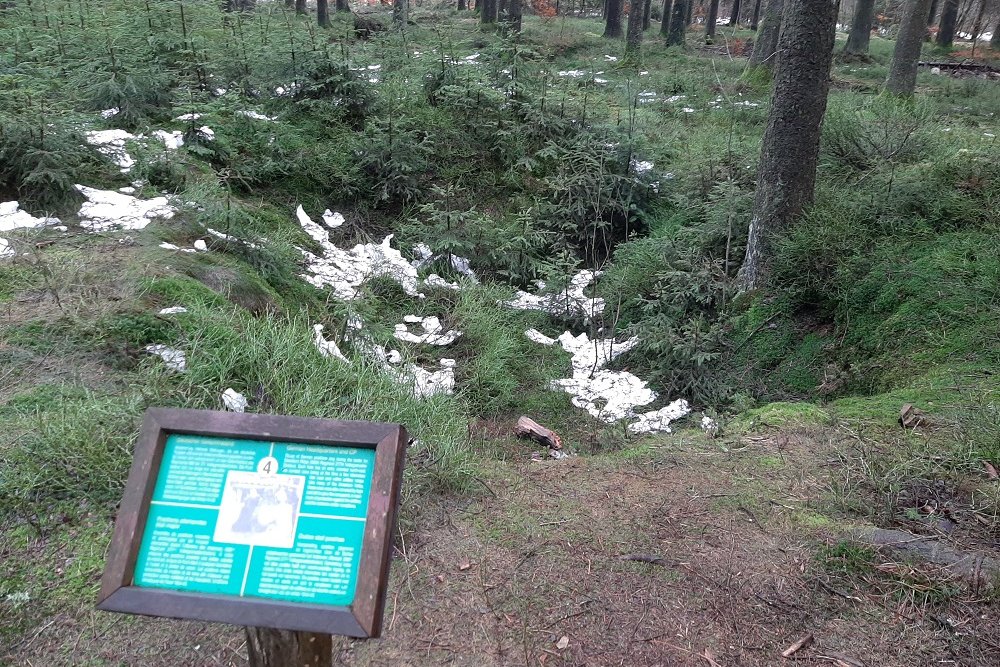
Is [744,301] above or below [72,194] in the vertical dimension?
below

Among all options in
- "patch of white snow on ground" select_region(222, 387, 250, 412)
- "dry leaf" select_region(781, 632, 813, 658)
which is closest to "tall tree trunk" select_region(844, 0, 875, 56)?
"dry leaf" select_region(781, 632, 813, 658)

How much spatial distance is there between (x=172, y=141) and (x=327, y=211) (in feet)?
6.11

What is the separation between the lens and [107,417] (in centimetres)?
356

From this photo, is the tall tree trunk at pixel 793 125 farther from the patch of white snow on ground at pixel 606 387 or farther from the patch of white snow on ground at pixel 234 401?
the patch of white snow on ground at pixel 234 401

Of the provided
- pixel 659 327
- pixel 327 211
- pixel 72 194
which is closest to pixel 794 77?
pixel 659 327

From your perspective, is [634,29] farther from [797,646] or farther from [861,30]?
[797,646]

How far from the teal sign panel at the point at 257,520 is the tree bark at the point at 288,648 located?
0.79 ft

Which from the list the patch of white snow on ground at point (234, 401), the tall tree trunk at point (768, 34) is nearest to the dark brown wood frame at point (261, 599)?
the patch of white snow on ground at point (234, 401)

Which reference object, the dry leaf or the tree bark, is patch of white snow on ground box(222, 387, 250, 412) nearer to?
the tree bark

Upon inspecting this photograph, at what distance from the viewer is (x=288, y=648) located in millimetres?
2070

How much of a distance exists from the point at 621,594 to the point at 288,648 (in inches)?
65.5

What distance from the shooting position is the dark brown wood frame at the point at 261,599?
1.86 metres

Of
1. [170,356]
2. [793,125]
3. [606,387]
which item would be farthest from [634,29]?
[170,356]

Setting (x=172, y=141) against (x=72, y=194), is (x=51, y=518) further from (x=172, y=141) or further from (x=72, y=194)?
(x=172, y=141)
